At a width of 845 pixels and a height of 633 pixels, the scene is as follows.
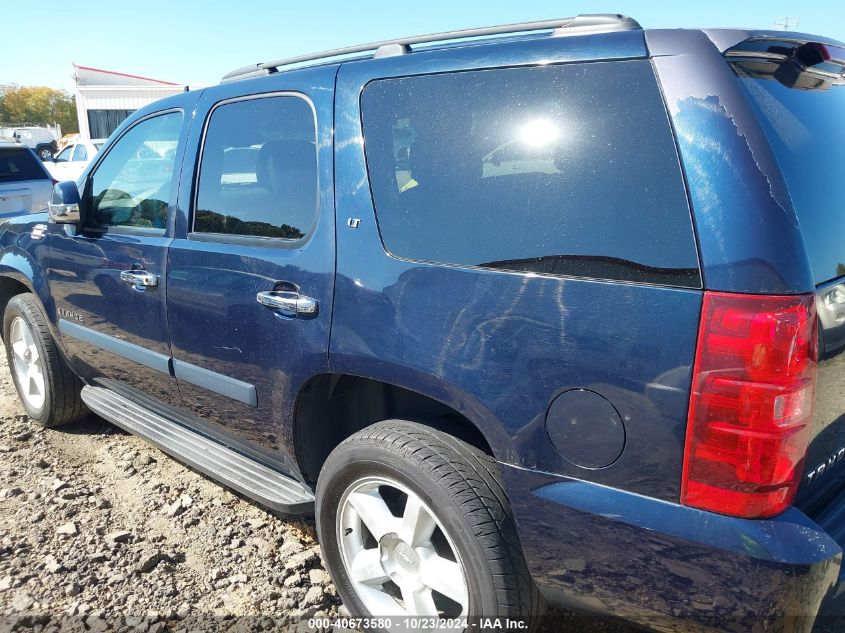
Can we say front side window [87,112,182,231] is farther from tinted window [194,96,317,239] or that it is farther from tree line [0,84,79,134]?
tree line [0,84,79,134]

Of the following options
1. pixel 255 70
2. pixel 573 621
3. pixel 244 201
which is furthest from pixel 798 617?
pixel 255 70

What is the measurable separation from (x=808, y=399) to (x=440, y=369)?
884 millimetres

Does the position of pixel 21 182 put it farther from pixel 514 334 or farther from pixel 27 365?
pixel 514 334

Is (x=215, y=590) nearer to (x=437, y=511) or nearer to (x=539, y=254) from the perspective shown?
(x=437, y=511)

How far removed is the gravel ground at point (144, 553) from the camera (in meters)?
2.45

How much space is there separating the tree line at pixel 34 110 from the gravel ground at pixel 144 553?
89.1 m

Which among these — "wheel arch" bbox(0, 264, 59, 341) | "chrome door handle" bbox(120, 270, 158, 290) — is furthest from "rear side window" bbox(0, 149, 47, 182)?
"chrome door handle" bbox(120, 270, 158, 290)

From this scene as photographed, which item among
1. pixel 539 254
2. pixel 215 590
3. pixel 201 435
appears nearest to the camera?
pixel 539 254

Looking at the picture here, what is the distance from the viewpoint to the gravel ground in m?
2.45

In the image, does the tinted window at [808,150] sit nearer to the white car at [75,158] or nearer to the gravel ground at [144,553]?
the gravel ground at [144,553]

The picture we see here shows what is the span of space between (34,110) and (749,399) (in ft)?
319

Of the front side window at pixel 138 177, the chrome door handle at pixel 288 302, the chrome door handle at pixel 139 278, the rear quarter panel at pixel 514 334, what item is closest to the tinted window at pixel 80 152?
the front side window at pixel 138 177

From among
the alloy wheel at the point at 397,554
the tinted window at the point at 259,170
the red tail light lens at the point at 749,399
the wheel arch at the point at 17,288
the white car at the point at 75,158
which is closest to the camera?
the red tail light lens at the point at 749,399

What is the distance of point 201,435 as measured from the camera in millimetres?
2982
